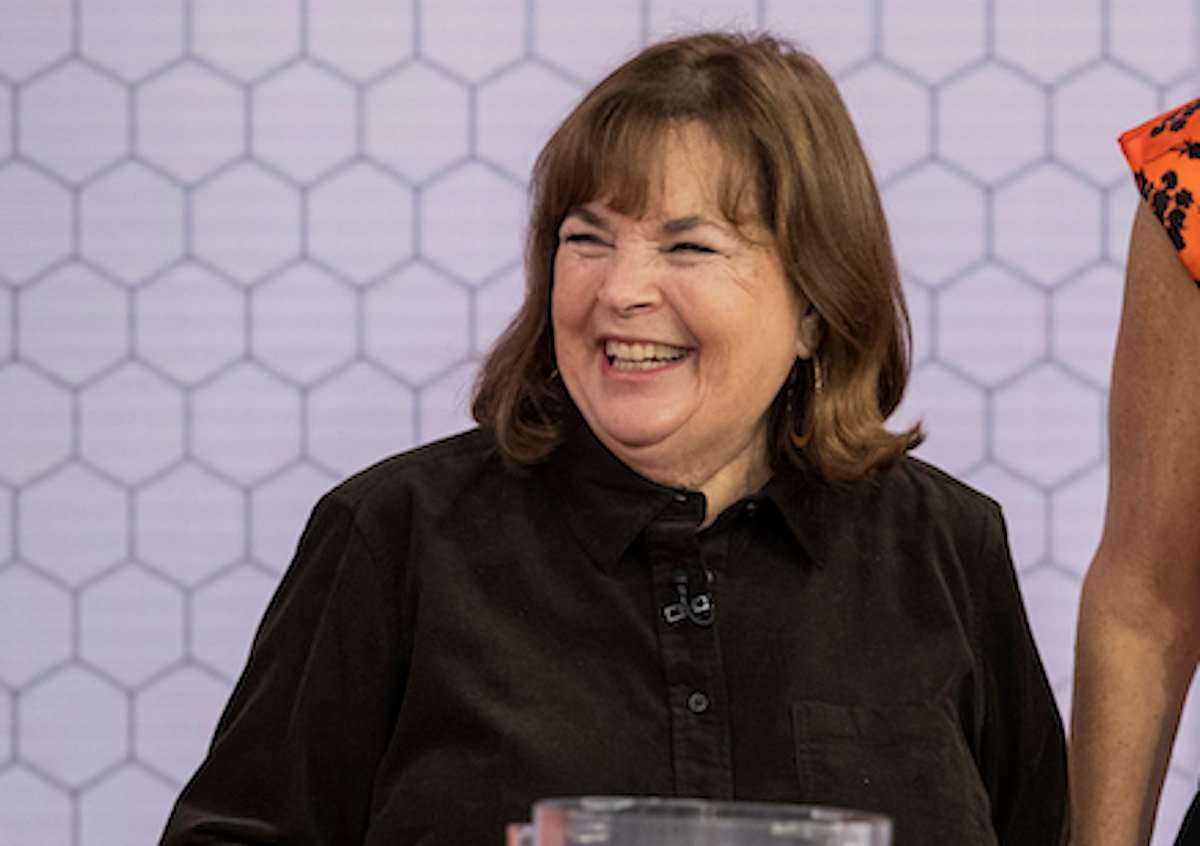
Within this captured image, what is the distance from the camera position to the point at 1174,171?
1.59 metres

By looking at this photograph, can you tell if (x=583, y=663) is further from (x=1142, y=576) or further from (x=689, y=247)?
(x=1142, y=576)

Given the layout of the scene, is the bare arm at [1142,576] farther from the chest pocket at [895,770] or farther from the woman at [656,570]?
the chest pocket at [895,770]

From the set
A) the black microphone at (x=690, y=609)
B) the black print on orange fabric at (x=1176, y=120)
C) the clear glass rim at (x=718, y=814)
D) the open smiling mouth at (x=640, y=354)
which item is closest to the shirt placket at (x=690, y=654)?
the black microphone at (x=690, y=609)

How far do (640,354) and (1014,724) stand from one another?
17.5 inches

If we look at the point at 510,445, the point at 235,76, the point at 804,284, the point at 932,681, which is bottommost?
the point at 932,681

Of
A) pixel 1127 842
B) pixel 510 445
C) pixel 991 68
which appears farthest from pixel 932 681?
pixel 991 68

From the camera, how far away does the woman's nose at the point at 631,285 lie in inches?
58.1

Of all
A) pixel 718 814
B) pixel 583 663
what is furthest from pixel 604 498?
pixel 718 814

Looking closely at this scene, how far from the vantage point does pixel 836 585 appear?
1586 mm

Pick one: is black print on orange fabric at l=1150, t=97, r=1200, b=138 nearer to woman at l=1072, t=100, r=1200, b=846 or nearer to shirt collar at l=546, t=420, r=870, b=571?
woman at l=1072, t=100, r=1200, b=846

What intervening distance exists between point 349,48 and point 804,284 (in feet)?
2.56

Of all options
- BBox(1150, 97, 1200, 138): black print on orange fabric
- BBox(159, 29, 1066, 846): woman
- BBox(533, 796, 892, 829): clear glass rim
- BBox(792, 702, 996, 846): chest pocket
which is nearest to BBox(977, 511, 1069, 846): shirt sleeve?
BBox(159, 29, 1066, 846): woman

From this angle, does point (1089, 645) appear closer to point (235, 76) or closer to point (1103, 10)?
point (1103, 10)

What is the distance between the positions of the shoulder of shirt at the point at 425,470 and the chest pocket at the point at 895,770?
311 mm
